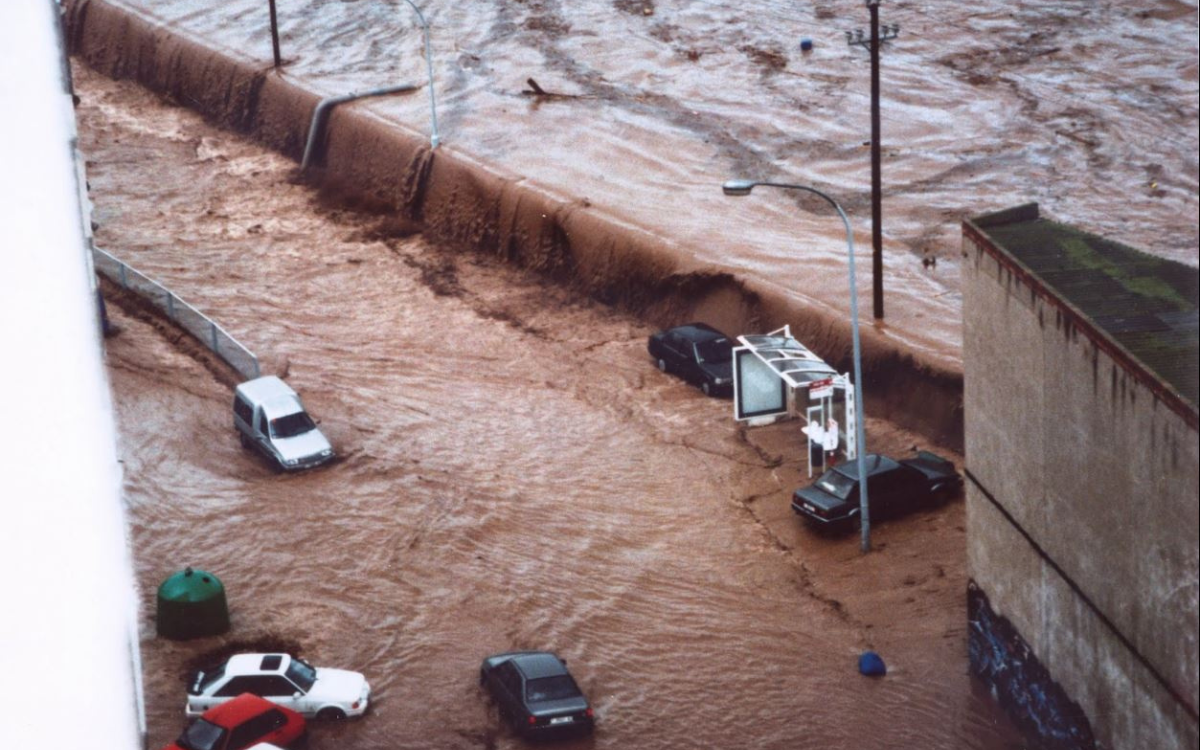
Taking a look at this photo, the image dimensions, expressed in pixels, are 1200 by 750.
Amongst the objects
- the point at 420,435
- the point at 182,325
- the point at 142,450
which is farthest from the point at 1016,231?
the point at 182,325

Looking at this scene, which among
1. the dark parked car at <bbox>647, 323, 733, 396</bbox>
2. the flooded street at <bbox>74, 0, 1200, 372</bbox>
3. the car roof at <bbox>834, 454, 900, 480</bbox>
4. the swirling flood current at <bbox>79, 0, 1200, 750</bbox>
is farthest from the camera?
the flooded street at <bbox>74, 0, 1200, 372</bbox>

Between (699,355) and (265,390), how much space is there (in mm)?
8496

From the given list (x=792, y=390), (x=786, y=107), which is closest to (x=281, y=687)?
(x=792, y=390)

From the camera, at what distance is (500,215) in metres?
36.4

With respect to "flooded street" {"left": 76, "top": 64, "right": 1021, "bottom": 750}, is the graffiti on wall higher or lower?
higher

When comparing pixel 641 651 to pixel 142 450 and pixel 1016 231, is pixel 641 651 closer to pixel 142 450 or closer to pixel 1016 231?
pixel 1016 231

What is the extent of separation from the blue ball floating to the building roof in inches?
236

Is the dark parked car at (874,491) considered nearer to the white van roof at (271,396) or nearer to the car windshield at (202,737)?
the white van roof at (271,396)

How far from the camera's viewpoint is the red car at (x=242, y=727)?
16.6 metres

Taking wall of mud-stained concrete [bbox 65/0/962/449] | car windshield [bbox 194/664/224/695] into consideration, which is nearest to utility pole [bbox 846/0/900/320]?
wall of mud-stained concrete [bbox 65/0/962/449]

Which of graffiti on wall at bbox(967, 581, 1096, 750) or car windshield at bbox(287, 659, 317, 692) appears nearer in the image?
graffiti on wall at bbox(967, 581, 1096, 750)

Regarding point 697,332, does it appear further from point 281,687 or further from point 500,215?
point 281,687

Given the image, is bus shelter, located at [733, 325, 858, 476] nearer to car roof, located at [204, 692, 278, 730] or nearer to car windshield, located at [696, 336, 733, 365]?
car windshield, located at [696, 336, 733, 365]

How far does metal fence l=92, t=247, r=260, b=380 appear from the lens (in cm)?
2905
